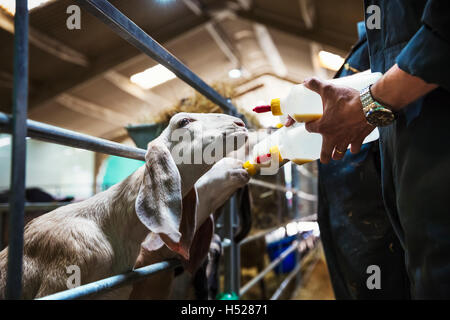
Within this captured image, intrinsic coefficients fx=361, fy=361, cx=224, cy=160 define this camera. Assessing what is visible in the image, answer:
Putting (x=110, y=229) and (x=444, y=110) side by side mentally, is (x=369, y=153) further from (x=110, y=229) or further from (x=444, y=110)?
(x=110, y=229)

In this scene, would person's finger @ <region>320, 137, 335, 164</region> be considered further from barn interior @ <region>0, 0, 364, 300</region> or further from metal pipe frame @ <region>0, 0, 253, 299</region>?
metal pipe frame @ <region>0, 0, 253, 299</region>

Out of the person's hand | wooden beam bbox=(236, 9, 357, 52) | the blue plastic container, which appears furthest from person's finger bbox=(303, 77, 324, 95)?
the blue plastic container

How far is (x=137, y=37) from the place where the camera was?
81 cm

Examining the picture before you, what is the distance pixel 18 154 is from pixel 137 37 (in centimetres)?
40

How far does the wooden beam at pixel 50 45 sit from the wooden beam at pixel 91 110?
0.09 metres

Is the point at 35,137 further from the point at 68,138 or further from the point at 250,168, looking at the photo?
the point at 250,168

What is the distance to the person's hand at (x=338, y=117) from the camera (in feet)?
2.11

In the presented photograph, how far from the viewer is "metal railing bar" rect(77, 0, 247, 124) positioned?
71 centimetres

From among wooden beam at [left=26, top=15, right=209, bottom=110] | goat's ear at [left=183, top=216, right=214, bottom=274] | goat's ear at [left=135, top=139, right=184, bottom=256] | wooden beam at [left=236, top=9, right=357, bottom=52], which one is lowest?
goat's ear at [left=183, top=216, right=214, bottom=274]

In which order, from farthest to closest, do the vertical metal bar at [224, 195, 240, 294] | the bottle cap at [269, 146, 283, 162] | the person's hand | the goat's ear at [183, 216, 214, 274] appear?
the vertical metal bar at [224, 195, 240, 294] → the goat's ear at [183, 216, 214, 274] → the bottle cap at [269, 146, 283, 162] → the person's hand

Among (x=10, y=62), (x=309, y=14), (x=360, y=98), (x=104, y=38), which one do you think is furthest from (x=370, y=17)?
(x=309, y=14)

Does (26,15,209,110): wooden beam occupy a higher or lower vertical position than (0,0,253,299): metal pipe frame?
higher

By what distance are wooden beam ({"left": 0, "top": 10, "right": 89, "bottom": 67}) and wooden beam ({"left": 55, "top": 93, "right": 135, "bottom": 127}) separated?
0.09 m

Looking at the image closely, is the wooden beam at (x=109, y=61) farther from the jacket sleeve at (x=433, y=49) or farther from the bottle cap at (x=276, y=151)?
the jacket sleeve at (x=433, y=49)
